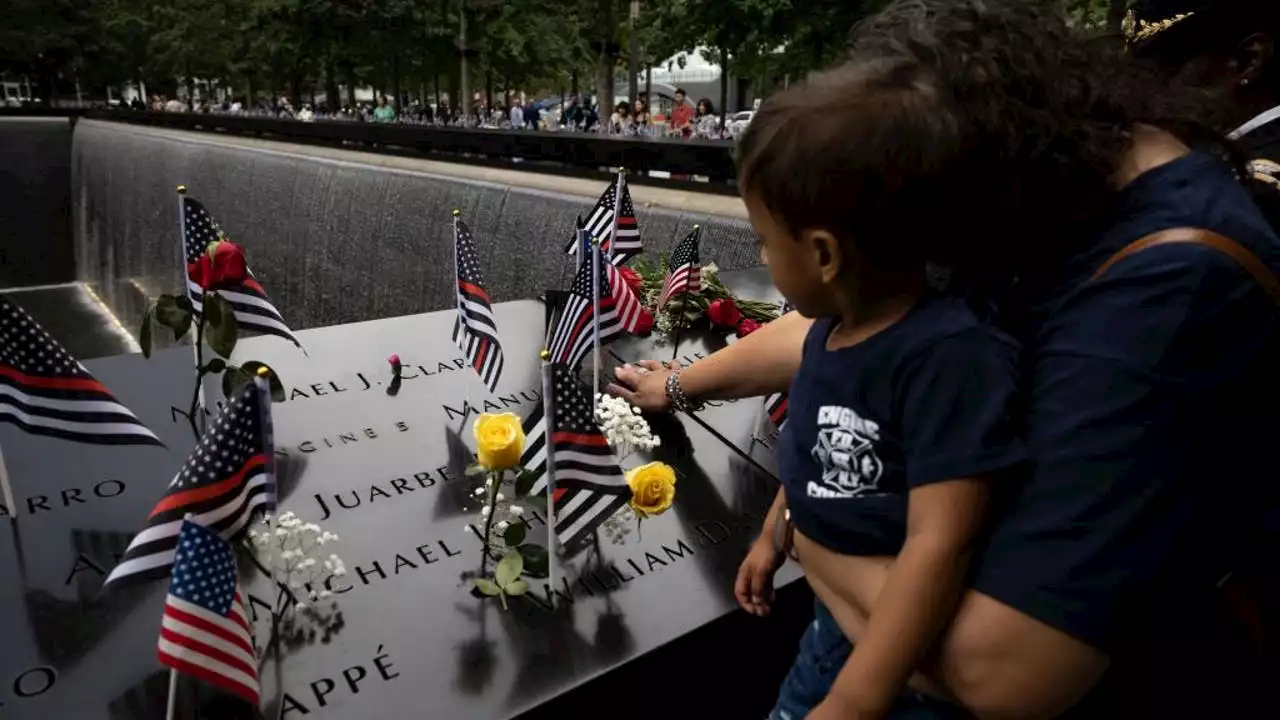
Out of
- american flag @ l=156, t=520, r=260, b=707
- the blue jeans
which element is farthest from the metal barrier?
american flag @ l=156, t=520, r=260, b=707

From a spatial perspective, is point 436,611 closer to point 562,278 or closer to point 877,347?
point 877,347

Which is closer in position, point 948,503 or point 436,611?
point 948,503

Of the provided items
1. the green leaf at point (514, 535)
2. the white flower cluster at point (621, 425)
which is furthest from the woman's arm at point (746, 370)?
the green leaf at point (514, 535)

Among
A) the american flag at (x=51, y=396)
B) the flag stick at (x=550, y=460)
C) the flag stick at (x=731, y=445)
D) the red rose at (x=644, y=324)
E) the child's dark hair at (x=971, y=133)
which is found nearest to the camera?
the child's dark hair at (x=971, y=133)

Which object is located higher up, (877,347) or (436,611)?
(877,347)

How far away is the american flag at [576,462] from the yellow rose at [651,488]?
38 millimetres

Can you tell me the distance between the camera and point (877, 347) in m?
1.08

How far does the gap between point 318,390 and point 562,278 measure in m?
3.43

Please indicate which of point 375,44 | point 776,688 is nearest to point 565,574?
point 776,688

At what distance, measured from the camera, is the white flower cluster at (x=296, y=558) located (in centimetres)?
174

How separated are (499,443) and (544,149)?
264 inches

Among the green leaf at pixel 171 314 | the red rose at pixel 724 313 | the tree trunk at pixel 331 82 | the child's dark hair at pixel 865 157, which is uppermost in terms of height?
the tree trunk at pixel 331 82

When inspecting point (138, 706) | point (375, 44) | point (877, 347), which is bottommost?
point (138, 706)

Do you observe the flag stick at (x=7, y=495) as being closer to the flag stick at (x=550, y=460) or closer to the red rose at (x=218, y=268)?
A: the red rose at (x=218, y=268)
